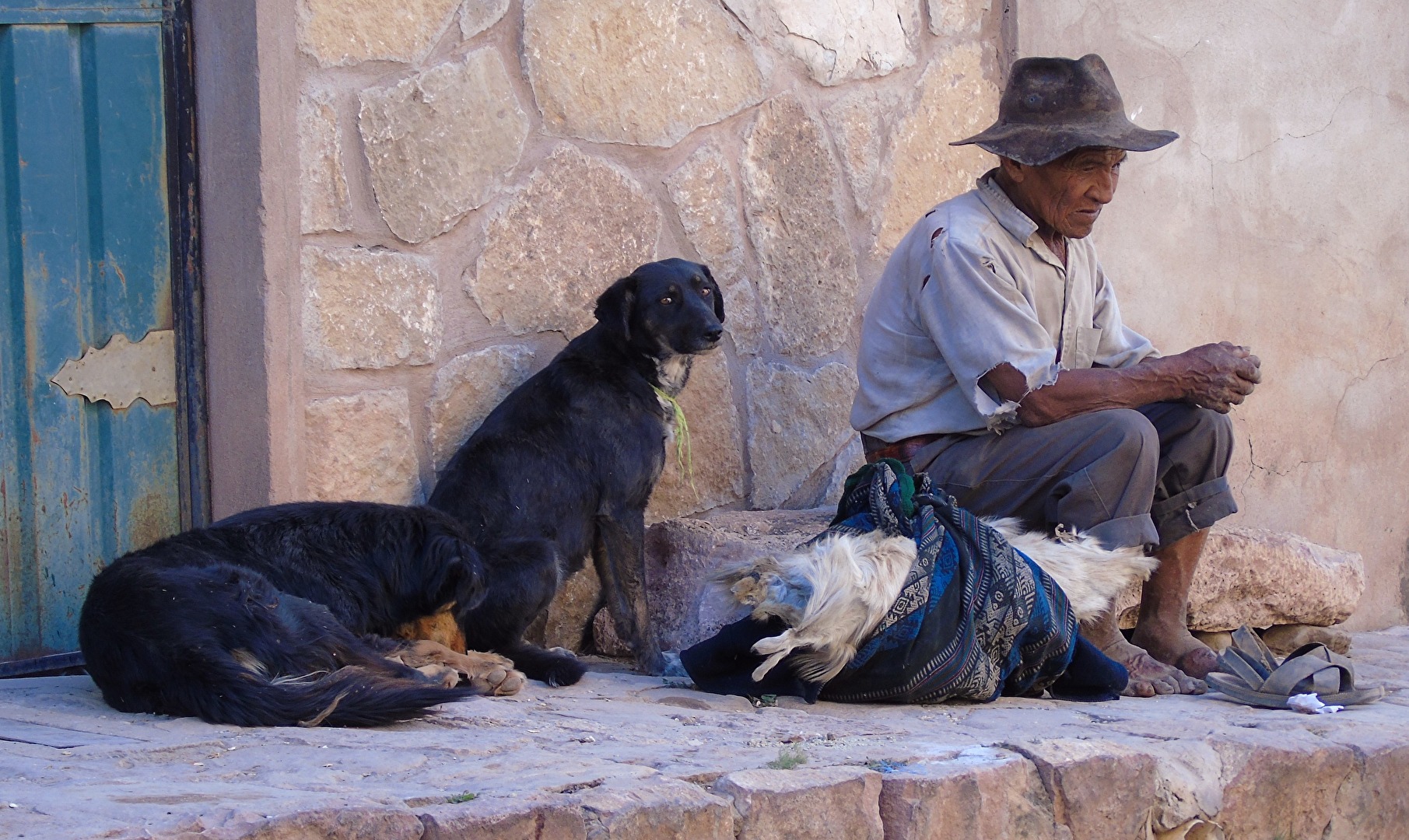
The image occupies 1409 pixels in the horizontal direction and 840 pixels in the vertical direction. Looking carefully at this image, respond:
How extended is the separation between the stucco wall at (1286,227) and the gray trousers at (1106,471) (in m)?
1.59

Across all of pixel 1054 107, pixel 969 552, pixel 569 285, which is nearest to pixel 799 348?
pixel 569 285

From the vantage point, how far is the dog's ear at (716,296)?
4.64 metres

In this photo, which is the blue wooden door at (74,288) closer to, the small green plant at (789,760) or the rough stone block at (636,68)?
the rough stone block at (636,68)

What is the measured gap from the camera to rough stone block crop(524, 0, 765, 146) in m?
4.57

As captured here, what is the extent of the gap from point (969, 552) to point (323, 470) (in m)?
1.82

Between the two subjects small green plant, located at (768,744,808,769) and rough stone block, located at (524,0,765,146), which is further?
rough stone block, located at (524,0,765,146)

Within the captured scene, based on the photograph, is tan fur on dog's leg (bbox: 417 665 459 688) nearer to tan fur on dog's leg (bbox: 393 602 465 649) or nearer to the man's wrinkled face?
tan fur on dog's leg (bbox: 393 602 465 649)

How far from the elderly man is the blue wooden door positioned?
6.81 feet

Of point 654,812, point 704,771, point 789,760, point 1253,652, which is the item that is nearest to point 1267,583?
point 1253,652

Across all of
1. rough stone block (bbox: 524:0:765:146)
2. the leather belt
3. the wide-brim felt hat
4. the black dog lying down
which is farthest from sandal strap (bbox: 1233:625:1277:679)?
rough stone block (bbox: 524:0:765:146)

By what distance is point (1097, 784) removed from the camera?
2.92 m

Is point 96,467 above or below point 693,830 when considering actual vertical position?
above

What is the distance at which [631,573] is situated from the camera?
14.6ft

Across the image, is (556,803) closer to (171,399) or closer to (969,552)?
(969,552)
